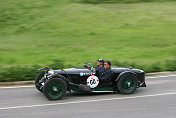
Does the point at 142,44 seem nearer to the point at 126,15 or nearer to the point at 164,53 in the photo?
the point at 164,53

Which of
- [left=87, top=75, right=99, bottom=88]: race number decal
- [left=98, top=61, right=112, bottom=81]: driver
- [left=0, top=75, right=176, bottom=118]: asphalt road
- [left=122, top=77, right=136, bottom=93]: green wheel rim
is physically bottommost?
[left=0, top=75, right=176, bottom=118]: asphalt road

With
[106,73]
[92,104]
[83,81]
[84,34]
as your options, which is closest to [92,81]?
[83,81]

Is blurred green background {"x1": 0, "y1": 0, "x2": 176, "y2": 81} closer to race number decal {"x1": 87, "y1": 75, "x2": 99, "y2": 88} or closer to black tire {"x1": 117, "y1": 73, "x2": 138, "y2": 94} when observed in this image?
race number decal {"x1": 87, "y1": 75, "x2": 99, "y2": 88}

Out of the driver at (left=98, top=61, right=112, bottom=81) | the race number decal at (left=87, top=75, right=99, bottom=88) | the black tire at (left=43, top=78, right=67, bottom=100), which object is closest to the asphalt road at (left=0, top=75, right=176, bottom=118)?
the black tire at (left=43, top=78, right=67, bottom=100)

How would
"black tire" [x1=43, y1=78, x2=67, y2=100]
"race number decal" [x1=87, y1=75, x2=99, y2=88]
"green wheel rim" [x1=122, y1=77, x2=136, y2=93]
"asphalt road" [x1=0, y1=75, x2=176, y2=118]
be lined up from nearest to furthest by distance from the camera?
"asphalt road" [x1=0, y1=75, x2=176, y2=118] → "black tire" [x1=43, y1=78, x2=67, y2=100] → "race number decal" [x1=87, y1=75, x2=99, y2=88] → "green wheel rim" [x1=122, y1=77, x2=136, y2=93]

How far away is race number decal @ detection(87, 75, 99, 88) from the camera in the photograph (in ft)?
33.3

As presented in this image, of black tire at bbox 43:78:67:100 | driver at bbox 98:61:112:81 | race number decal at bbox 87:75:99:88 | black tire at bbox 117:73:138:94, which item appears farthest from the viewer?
black tire at bbox 117:73:138:94

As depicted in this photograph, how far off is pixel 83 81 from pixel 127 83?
5.52 feet

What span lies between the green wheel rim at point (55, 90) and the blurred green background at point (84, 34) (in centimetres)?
327

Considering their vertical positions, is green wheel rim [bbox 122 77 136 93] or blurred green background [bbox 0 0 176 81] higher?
blurred green background [bbox 0 0 176 81]

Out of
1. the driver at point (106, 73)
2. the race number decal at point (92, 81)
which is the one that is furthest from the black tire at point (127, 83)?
the race number decal at point (92, 81)

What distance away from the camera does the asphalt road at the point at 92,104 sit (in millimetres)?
8492

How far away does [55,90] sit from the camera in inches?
382

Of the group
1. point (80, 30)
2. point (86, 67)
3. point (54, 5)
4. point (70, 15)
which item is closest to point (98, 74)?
point (86, 67)
